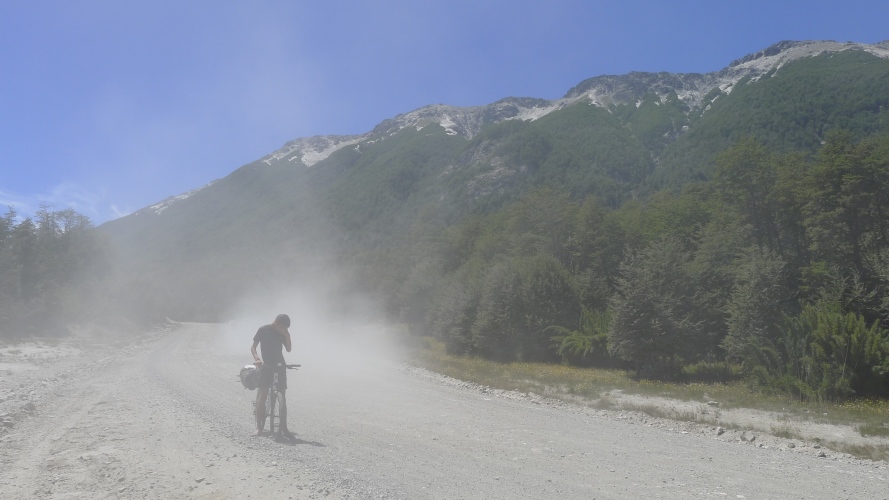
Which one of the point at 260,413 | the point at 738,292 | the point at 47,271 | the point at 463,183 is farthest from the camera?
the point at 463,183

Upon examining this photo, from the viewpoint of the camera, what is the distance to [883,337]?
2233 cm

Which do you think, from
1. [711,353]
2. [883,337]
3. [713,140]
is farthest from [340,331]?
[713,140]

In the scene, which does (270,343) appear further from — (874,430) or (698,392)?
(698,392)

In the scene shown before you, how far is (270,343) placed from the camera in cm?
1002

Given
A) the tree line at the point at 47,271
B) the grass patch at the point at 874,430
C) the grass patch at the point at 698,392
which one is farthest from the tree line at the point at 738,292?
the tree line at the point at 47,271

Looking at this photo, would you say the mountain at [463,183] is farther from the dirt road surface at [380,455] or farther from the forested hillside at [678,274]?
the dirt road surface at [380,455]

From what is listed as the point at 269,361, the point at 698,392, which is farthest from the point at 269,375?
the point at 698,392

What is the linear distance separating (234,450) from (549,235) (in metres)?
47.1

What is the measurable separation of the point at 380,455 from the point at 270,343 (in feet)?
10.1

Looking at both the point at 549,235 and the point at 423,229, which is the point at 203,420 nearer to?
→ the point at 549,235

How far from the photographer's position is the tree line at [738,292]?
22.3 meters

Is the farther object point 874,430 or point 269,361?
point 874,430

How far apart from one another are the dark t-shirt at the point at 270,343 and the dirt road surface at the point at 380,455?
1432mm

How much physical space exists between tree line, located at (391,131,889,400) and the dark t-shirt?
65.9ft
